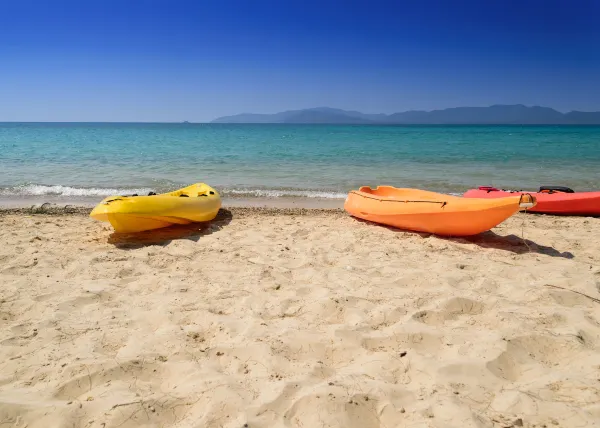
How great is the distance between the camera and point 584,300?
10.2 ft

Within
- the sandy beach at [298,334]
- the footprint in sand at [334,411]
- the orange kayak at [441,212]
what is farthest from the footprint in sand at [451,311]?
the orange kayak at [441,212]

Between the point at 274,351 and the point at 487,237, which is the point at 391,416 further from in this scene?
the point at 487,237

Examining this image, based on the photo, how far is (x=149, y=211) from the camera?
16.2 feet

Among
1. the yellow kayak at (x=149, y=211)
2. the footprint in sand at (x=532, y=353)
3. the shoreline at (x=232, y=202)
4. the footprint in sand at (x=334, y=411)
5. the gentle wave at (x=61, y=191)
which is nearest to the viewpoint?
the footprint in sand at (x=334, y=411)

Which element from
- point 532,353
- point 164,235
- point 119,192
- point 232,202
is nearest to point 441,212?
point 532,353

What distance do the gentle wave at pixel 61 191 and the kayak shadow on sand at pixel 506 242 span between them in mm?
6386

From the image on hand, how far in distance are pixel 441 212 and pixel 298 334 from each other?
3.02 metres

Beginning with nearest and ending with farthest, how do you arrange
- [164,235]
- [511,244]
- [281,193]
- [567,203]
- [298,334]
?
[298,334] < [511,244] < [164,235] < [567,203] < [281,193]

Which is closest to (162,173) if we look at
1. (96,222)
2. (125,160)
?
(125,160)

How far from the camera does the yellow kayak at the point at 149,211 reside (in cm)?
475

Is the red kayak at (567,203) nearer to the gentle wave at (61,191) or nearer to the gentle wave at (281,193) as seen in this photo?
the gentle wave at (281,193)

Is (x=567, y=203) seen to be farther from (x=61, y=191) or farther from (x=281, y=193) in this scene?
(x=61, y=191)

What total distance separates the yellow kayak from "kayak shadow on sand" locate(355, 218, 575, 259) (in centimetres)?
279

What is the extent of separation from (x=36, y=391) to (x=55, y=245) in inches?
118
